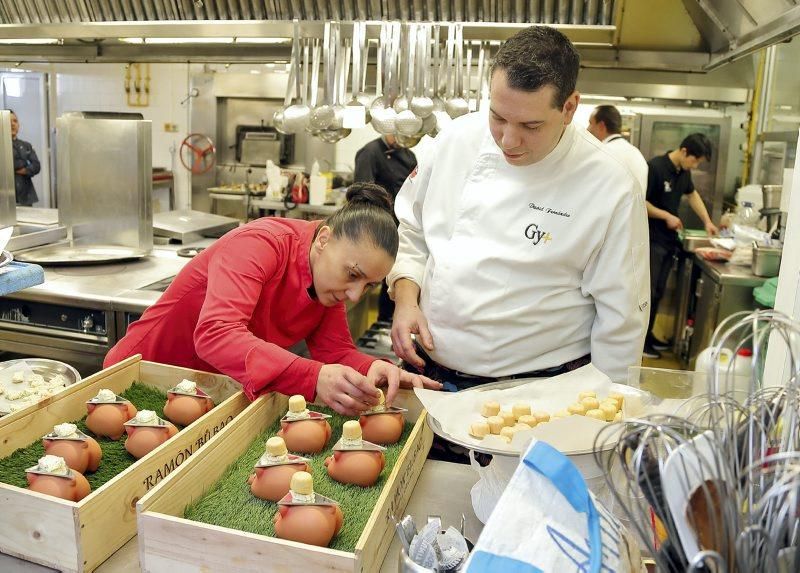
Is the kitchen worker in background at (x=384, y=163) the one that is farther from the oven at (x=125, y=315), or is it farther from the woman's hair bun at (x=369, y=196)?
the woman's hair bun at (x=369, y=196)

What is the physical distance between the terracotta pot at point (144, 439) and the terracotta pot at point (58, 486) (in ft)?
0.61

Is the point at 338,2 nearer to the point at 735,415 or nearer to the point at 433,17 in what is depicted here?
the point at 433,17

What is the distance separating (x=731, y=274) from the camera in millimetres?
4359

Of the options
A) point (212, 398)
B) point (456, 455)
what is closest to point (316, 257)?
point (212, 398)

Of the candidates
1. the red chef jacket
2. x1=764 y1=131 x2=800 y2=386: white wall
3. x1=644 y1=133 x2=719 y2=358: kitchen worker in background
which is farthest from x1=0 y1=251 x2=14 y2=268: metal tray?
x1=644 y1=133 x2=719 y2=358: kitchen worker in background

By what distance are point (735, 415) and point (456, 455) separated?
978mm

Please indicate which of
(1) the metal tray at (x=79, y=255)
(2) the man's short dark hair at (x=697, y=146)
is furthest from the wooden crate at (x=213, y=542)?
(2) the man's short dark hair at (x=697, y=146)

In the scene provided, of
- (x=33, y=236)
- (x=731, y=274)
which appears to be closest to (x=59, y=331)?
(x=33, y=236)

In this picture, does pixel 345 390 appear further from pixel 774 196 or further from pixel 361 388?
pixel 774 196

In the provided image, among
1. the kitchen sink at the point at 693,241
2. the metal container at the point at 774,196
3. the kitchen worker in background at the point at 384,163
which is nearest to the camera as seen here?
the metal container at the point at 774,196

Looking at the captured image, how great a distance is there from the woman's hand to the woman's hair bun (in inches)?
16.0

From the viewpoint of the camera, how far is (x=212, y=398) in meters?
1.70

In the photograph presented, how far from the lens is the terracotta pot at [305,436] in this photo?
1433 millimetres

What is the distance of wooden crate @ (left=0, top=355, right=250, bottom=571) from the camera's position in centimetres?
113
